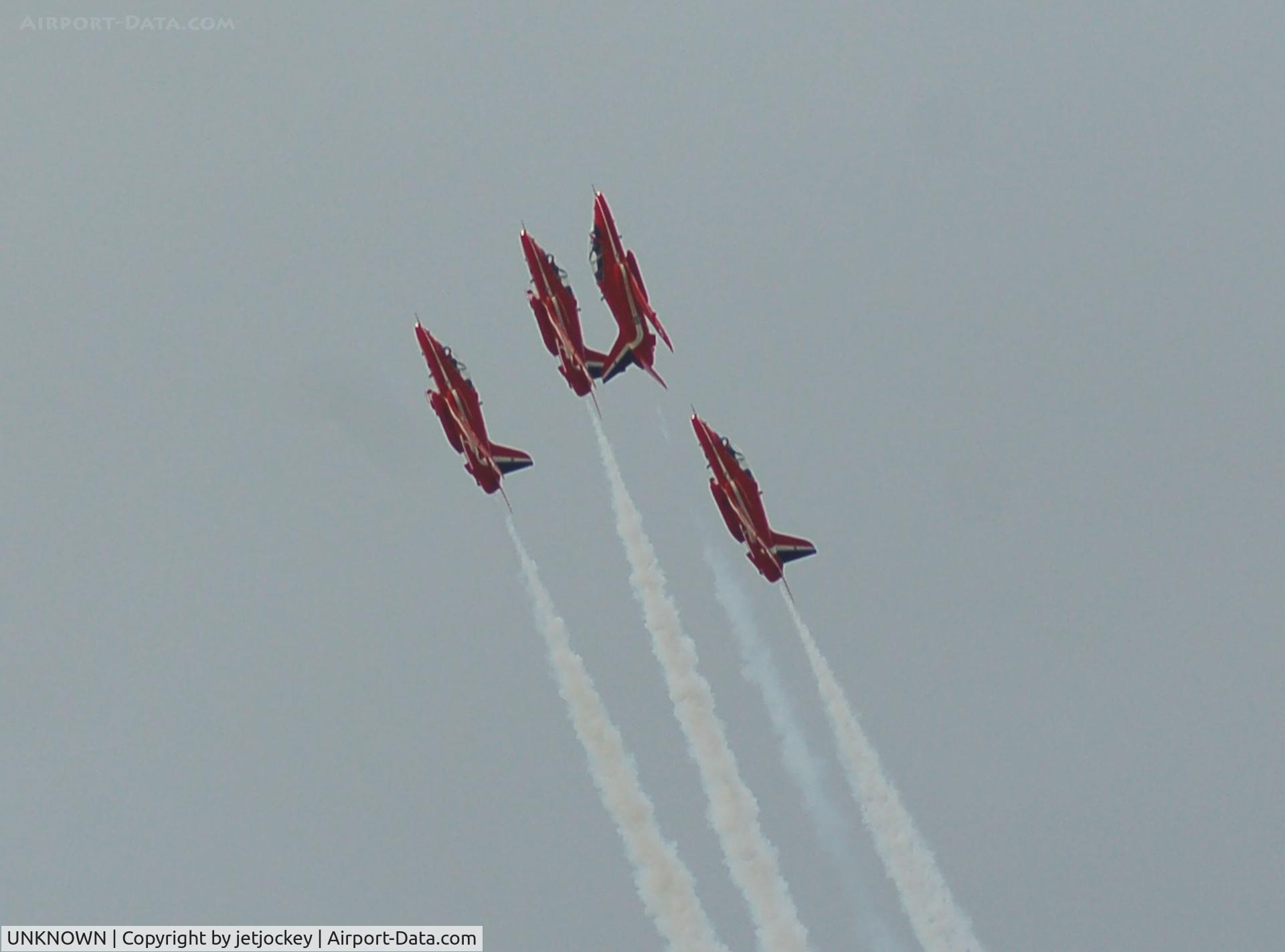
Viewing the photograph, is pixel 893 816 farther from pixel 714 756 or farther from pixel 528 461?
pixel 528 461

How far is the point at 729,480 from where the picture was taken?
353ft

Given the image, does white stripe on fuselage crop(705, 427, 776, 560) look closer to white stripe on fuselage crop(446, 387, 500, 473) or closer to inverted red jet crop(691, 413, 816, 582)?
inverted red jet crop(691, 413, 816, 582)

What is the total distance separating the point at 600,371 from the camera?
110 meters

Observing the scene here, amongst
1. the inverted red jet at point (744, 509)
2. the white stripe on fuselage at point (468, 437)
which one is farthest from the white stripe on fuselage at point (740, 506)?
the white stripe on fuselage at point (468, 437)

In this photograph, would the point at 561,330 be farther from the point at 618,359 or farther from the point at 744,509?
the point at 744,509

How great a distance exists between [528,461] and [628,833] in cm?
1423

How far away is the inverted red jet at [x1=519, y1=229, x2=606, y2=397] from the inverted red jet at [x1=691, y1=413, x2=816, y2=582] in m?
4.46

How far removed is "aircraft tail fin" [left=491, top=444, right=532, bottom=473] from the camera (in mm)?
109812

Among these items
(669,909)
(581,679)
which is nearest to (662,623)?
(581,679)

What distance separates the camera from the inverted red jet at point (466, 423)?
4311 inches

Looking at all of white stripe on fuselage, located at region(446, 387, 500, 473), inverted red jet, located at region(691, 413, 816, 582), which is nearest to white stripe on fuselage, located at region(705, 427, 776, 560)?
inverted red jet, located at region(691, 413, 816, 582)

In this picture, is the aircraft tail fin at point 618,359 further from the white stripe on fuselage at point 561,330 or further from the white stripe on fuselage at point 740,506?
the white stripe on fuselage at point 740,506

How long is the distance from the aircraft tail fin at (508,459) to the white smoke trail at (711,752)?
294cm

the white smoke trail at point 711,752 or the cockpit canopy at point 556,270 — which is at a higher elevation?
the cockpit canopy at point 556,270
